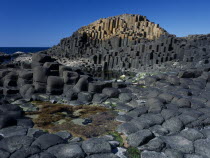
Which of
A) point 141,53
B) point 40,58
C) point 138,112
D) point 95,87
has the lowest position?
point 138,112

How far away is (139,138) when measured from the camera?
16.6ft

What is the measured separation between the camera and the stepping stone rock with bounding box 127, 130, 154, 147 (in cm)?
502

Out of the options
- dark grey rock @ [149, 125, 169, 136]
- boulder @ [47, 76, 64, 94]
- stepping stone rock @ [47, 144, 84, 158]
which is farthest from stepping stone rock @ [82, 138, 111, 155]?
boulder @ [47, 76, 64, 94]

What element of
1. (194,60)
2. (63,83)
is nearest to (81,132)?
(63,83)

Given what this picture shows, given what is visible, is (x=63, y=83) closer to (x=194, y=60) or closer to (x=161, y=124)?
(x=161, y=124)

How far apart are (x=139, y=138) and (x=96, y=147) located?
1.15 meters

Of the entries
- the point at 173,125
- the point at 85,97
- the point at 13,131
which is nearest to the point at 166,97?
the point at 173,125

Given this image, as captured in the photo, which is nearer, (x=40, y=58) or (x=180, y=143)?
(x=180, y=143)

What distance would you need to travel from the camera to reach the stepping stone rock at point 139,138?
5.02 m

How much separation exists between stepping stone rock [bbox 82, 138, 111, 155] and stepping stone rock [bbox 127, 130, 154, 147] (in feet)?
2.36

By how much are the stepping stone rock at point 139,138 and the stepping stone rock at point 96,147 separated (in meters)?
0.72

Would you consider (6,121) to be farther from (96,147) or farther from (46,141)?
(96,147)

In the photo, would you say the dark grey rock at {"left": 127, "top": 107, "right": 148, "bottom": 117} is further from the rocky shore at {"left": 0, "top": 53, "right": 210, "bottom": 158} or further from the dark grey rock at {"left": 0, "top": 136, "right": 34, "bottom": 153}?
the dark grey rock at {"left": 0, "top": 136, "right": 34, "bottom": 153}

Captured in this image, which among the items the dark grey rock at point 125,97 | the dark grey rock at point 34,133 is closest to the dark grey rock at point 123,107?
the dark grey rock at point 125,97
